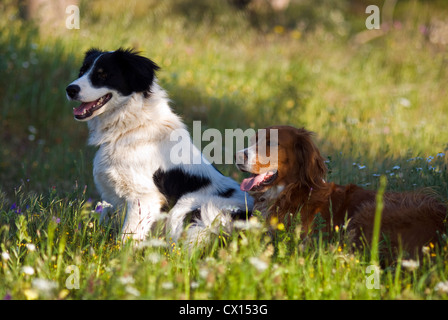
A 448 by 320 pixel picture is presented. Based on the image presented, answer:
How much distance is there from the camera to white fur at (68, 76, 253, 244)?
3729mm

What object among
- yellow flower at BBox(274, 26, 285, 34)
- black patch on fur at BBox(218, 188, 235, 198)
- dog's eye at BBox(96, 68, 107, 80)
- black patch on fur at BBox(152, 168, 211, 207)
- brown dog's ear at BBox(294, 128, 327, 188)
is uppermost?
yellow flower at BBox(274, 26, 285, 34)

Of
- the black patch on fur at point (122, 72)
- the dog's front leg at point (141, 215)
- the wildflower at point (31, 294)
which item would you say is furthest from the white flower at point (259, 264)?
the black patch on fur at point (122, 72)

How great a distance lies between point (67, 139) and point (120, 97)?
111 inches

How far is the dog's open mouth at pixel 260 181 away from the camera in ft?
11.9

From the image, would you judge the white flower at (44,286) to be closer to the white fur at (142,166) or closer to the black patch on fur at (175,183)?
the white fur at (142,166)

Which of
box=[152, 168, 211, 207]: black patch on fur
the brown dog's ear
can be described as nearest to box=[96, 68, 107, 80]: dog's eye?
box=[152, 168, 211, 207]: black patch on fur

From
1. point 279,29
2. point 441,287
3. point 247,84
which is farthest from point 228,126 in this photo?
point 441,287

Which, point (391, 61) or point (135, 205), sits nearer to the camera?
point (135, 205)

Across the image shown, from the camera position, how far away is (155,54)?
834cm

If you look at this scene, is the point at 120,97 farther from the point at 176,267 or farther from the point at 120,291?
the point at 120,291

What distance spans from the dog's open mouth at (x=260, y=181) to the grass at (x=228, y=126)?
43 cm

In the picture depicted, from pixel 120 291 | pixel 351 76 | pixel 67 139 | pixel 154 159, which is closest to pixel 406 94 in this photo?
pixel 351 76

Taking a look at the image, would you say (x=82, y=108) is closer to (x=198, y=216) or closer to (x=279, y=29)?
(x=198, y=216)

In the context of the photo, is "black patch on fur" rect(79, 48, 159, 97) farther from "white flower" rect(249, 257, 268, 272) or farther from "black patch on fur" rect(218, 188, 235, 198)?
"white flower" rect(249, 257, 268, 272)
